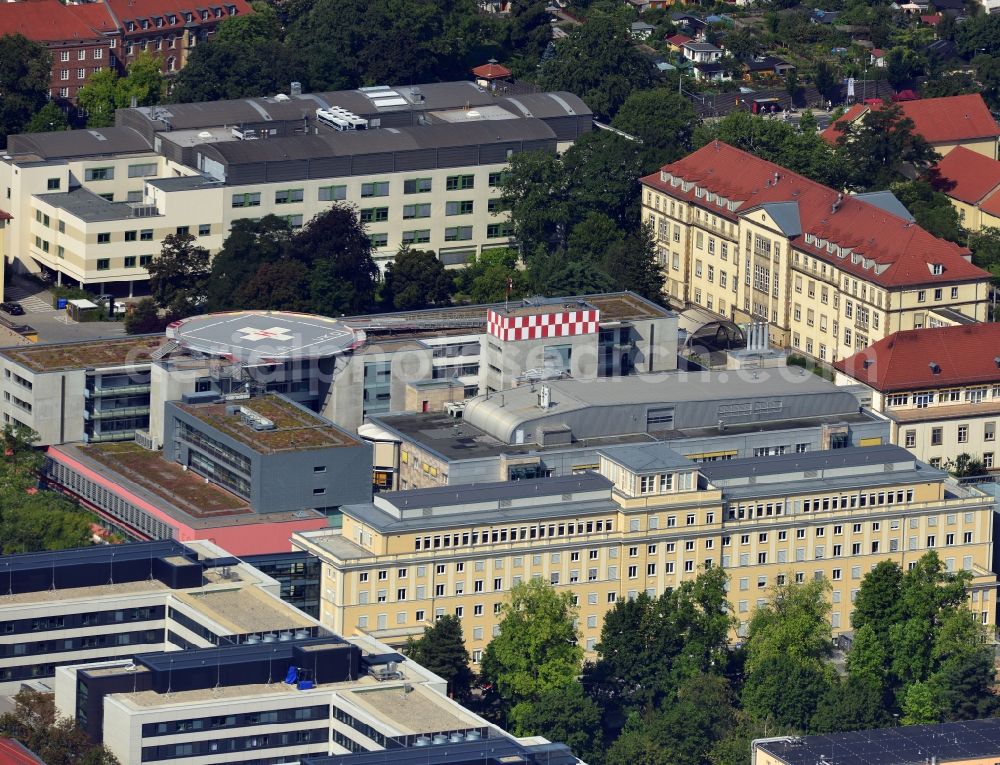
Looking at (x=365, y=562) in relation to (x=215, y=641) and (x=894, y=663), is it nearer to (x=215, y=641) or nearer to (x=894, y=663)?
(x=215, y=641)

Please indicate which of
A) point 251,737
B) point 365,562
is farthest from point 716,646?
point 251,737

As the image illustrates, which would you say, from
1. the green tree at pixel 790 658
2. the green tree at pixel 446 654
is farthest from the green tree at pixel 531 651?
the green tree at pixel 790 658

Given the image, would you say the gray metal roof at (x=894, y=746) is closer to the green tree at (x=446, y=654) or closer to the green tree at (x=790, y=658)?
the green tree at (x=790, y=658)

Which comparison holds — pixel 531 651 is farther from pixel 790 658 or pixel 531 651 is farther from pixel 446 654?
pixel 790 658

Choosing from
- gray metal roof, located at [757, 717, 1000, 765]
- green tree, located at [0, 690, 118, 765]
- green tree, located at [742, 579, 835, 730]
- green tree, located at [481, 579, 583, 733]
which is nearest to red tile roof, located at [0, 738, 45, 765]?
green tree, located at [0, 690, 118, 765]

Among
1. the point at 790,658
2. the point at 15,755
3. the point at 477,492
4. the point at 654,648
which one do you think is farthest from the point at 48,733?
the point at 790,658
